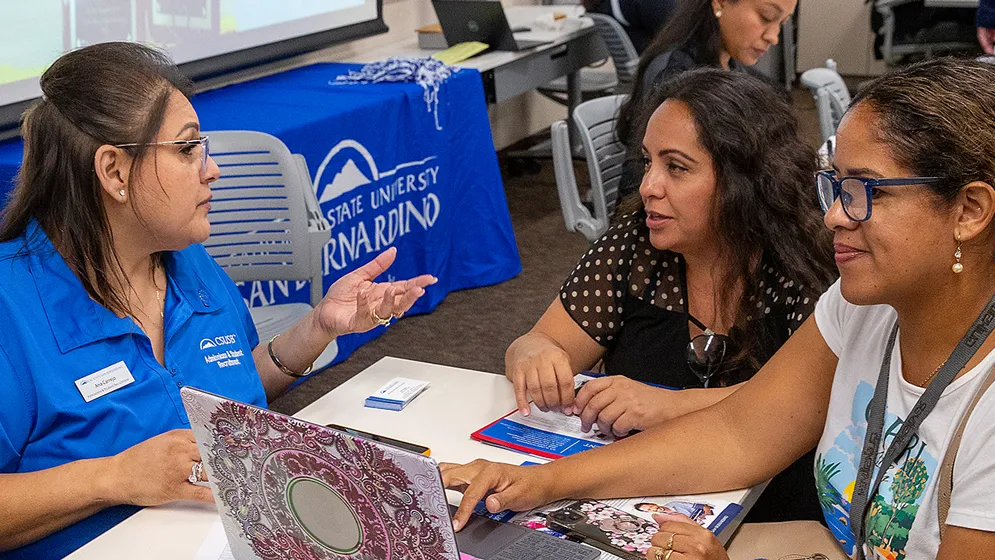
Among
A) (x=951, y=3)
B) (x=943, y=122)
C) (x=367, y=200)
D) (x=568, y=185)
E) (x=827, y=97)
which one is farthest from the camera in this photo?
(x=951, y=3)

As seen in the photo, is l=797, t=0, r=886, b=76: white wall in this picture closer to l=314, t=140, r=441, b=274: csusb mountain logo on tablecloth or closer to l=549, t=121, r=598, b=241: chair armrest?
l=314, t=140, r=441, b=274: csusb mountain logo on tablecloth

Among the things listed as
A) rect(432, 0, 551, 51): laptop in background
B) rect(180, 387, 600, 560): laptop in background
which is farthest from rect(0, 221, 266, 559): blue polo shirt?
rect(432, 0, 551, 51): laptop in background

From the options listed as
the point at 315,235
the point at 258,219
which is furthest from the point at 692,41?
the point at 258,219

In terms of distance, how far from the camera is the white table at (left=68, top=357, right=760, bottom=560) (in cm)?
139

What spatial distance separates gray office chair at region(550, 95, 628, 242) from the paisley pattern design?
7.34 feet

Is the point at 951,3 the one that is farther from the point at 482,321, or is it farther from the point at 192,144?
the point at 192,144

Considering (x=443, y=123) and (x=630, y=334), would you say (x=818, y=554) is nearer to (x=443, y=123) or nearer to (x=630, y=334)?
(x=630, y=334)

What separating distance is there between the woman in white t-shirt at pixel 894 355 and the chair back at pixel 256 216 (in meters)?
1.63

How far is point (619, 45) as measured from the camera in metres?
5.38

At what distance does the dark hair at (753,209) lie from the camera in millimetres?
1979

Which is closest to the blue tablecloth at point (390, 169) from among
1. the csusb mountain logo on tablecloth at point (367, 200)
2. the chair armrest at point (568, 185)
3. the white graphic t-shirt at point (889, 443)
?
the csusb mountain logo on tablecloth at point (367, 200)

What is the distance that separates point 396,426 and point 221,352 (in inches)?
13.1

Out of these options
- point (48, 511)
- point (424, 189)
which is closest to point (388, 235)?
point (424, 189)

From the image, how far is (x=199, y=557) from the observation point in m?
1.35
